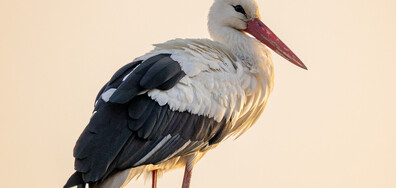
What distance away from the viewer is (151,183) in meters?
9.63

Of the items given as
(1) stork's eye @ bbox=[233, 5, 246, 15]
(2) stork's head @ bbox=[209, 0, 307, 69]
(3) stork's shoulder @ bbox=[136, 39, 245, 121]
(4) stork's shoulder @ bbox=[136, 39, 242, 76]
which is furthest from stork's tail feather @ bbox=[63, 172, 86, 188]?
(1) stork's eye @ bbox=[233, 5, 246, 15]

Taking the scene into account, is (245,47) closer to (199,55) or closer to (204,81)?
(199,55)

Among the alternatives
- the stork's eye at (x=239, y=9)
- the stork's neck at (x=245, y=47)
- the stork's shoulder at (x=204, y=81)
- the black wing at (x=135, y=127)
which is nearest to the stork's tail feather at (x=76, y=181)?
the black wing at (x=135, y=127)

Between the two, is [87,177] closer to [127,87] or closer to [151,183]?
[127,87]

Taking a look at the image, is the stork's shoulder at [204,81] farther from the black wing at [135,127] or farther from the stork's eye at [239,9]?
the stork's eye at [239,9]

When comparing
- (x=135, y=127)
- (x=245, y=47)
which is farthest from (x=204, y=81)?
(x=245, y=47)

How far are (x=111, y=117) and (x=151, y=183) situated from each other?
1.33 m

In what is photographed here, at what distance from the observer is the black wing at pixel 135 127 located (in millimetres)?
8242

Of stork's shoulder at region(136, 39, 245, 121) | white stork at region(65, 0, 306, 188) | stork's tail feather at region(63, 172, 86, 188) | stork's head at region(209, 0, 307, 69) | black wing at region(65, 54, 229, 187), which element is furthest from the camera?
stork's head at region(209, 0, 307, 69)

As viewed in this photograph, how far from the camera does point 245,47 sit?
977 centimetres

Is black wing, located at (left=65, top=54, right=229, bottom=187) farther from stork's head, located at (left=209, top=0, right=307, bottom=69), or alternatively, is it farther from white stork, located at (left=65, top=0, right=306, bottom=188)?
stork's head, located at (left=209, top=0, right=307, bottom=69)

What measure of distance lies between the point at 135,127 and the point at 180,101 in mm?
482

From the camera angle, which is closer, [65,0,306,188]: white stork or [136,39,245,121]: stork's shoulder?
[65,0,306,188]: white stork

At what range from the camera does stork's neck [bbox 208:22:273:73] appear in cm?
961
